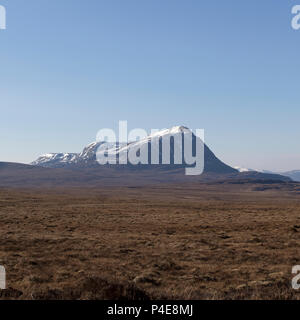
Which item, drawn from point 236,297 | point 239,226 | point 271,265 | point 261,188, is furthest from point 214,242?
point 261,188

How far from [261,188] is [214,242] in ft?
567

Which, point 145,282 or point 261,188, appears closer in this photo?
point 145,282

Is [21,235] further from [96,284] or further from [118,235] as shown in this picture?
[96,284]

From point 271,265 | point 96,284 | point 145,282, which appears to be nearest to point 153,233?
point 271,265

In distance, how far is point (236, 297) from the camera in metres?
9.20

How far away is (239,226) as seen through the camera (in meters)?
30.6

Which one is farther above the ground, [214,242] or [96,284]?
[96,284]
